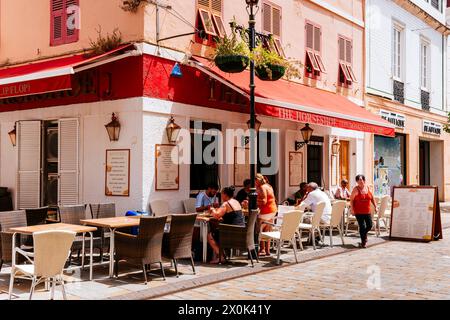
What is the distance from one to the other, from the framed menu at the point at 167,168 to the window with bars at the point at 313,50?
560 cm

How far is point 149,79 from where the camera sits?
10.5m

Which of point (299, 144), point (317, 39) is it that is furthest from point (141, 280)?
point (317, 39)

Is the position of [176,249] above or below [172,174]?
below

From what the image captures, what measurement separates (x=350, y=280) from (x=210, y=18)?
653cm

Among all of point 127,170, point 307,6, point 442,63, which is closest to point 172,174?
point 127,170

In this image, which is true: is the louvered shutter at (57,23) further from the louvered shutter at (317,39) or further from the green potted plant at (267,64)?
the louvered shutter at (317,39)

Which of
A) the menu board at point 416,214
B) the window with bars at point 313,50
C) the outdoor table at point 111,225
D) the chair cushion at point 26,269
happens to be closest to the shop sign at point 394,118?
the window with bars at point 313,50

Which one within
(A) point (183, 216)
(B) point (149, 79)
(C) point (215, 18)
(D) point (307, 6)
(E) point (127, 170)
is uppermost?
(D) point (307, 6)

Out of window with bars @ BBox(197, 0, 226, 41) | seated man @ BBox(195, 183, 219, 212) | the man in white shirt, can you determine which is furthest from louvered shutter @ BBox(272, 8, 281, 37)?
seated man @ BBox(195, 183, 219, 212)

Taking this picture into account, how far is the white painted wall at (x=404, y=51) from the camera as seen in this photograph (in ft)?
60.6

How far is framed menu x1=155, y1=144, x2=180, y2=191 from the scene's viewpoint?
10.7 metres

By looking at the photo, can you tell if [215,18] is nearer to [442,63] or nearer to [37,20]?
[37,20]

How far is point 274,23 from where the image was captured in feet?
45.6
